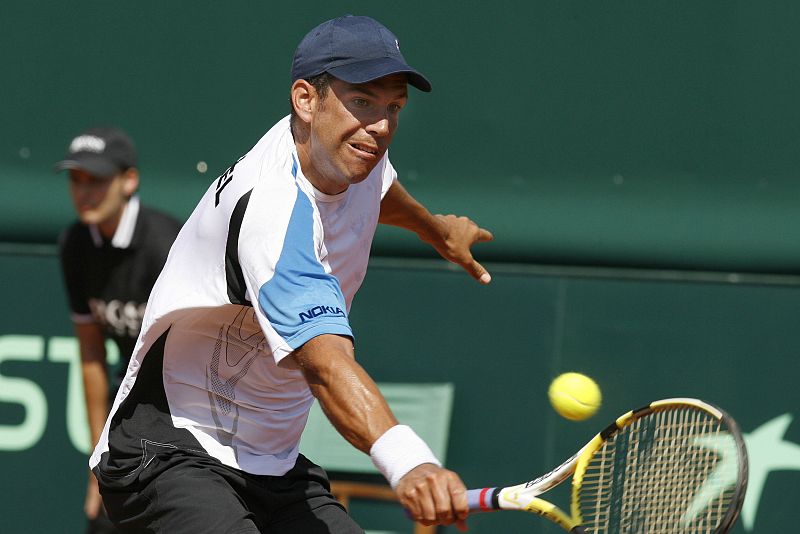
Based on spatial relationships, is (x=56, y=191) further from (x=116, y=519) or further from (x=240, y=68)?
(x=116, y=519)

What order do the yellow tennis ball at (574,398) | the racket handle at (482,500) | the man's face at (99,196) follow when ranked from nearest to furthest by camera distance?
the racket handle at (482,500), the yellow tennis ball at (574,398), the man's face at (99,196)

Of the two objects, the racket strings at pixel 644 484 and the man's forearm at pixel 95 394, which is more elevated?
the racket strings at pixel 644 484

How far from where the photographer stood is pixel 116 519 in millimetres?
3299

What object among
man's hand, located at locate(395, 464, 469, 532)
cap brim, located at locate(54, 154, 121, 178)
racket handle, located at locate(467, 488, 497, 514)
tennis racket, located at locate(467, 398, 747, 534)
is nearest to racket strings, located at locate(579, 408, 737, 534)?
tennis racket, located at locate(467, 398, 747, 534)

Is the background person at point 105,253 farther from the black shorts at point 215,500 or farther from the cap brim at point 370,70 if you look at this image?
the cap brim at point 370,70

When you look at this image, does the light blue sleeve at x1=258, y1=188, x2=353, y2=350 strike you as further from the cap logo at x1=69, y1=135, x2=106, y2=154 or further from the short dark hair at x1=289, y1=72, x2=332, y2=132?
the cap logo at x1=69, y1=135, x2=106, y2=154

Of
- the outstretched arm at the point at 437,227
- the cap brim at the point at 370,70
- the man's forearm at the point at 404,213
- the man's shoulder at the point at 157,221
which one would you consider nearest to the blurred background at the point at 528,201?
the man's shoulder at the point at 157,221

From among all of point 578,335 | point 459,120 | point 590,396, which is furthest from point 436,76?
point 590,396

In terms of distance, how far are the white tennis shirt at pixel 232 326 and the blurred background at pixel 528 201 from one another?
2.25m

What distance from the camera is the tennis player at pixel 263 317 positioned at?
2855mm

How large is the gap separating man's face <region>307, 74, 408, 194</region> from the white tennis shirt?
6cm

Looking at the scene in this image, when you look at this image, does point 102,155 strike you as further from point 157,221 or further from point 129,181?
point 157,221

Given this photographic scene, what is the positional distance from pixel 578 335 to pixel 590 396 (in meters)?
1.80

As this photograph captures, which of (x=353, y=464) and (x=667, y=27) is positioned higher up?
(x=667, y=27)
